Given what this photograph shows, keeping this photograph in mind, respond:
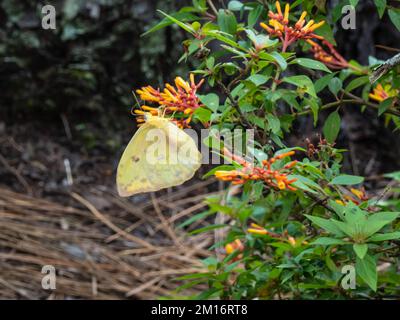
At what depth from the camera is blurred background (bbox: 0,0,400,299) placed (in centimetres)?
258

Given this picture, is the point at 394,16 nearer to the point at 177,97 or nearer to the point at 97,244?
the point at 177,97

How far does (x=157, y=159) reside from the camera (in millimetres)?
1490

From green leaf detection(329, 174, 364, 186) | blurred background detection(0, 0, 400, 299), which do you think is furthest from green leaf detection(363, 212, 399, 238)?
blurred background detection(0, 0, 400, 299)

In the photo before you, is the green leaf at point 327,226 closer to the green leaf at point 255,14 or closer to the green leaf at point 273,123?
the green leaf at point 273,123

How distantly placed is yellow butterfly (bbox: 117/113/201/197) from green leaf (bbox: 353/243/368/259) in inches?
16.2

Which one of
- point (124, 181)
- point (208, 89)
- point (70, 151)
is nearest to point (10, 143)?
point (70, 151)

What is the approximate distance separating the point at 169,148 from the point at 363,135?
1.88m

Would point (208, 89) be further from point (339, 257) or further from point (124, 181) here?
point (339, 257)

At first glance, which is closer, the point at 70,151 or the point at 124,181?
the point at 124,181

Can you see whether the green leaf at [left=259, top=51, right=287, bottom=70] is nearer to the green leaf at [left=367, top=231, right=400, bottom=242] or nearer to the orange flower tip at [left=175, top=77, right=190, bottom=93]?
the orange flower tip at [left=175, top=77, right=190, bottom=93]

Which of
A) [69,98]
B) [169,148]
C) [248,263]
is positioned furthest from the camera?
[69,98]

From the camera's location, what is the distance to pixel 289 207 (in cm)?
140

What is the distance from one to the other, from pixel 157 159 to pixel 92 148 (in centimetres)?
184

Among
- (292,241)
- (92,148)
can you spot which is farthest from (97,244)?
(292,241)
